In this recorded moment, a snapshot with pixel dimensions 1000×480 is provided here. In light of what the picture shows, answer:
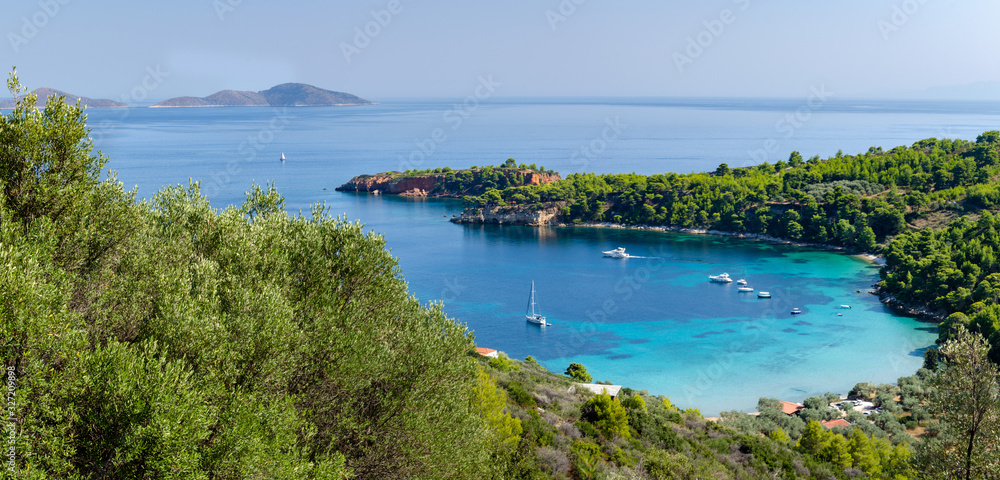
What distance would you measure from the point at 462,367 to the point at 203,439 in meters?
6.21

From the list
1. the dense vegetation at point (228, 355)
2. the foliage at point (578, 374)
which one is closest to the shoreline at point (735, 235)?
the foliage at point (578, 374)

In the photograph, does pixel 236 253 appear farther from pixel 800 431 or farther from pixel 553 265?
pixel 553 265

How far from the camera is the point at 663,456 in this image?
62.4 feet

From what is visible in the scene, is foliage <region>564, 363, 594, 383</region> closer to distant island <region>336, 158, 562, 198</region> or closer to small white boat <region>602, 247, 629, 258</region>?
small white boat <region>602, 247, 629, 258</region>

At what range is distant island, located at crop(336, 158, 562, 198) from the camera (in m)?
117

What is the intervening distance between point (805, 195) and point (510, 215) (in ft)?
132

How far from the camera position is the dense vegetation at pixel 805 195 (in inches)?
3073

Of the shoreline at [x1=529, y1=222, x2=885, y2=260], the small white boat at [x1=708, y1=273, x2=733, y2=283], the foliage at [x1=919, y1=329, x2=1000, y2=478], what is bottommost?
the small white boat at [x1=708, y1=273, x2=733, y2=283]

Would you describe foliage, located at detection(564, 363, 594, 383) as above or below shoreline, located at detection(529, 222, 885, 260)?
below

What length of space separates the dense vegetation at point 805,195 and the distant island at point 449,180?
12.7 metres

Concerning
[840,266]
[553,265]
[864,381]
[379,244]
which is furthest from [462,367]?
[840,266]

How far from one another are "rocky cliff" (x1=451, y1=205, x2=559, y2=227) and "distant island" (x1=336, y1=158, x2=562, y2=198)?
15.4 metres

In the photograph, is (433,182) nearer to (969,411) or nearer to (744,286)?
(744,286)

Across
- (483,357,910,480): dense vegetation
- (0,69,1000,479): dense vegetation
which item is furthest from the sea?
(483,357,910,480): dense vegetation
